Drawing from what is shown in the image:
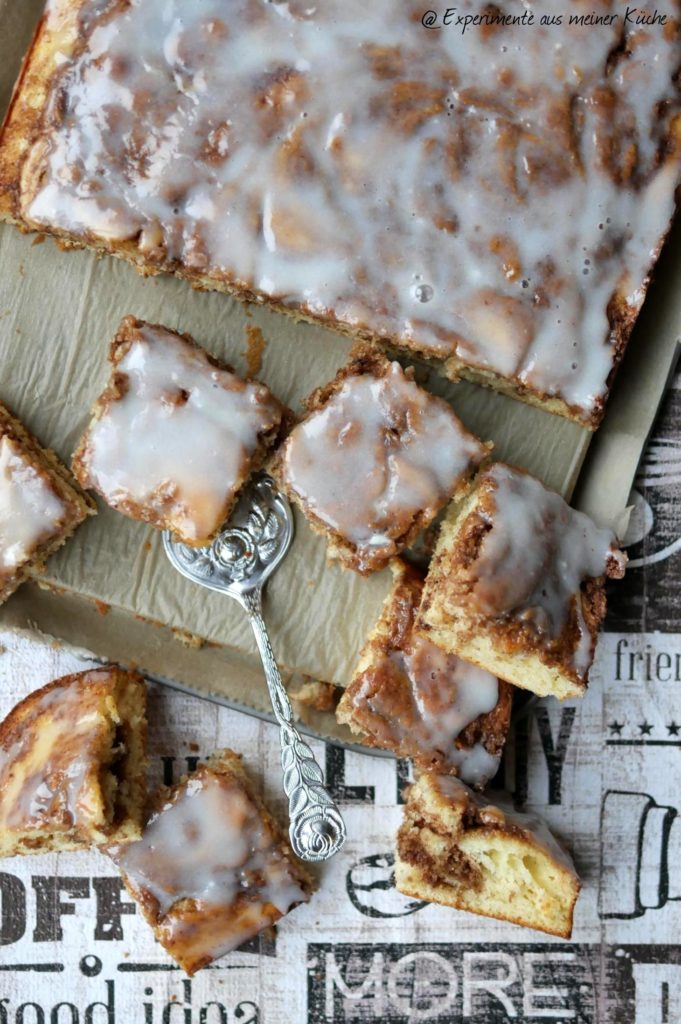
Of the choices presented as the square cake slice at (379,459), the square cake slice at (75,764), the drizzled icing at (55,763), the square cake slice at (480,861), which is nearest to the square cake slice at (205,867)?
the square cake slice at (75,764)

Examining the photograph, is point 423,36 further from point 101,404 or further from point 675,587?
point 675,587

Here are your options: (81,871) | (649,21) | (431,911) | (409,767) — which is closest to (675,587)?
(409,767)

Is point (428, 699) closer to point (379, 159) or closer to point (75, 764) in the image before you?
point (75, 764)

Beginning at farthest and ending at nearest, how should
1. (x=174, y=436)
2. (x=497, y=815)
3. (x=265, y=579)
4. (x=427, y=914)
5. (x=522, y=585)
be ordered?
(x=427, y=914), (x=265, y=579), (x=497, y=815), (x=174, y=436), (x=522, y=585)

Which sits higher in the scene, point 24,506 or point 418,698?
point 24,506

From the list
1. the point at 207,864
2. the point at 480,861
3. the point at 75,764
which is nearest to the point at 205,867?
the point at 207,864

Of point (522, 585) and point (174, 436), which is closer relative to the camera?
point (522, 585)
